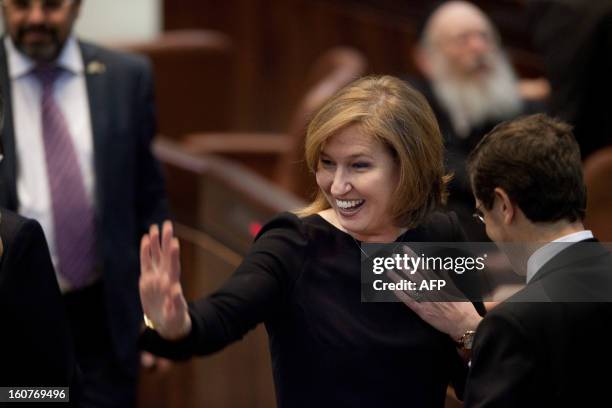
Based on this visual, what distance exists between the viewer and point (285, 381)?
5.69 feet

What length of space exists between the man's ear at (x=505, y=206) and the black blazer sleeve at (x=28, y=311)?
0.64 meters

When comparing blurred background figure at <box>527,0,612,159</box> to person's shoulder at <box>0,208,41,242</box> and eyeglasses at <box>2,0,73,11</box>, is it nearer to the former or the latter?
eyeglasses at <box>2,0,73,11</box>

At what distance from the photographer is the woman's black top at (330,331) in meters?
1.71

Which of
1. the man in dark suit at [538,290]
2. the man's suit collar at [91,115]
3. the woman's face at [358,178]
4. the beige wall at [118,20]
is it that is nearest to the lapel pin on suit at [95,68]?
the man's suit collar at [91,115]

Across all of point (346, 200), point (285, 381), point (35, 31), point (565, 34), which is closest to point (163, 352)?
point (285, 381)

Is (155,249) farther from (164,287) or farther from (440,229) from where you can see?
(440,229)

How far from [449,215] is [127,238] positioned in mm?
1012

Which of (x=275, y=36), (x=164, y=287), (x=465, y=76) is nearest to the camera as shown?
(x=164, y=287)

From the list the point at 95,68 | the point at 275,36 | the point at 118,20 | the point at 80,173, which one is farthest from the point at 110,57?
the point at 118,20

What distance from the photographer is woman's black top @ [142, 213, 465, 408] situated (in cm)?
171

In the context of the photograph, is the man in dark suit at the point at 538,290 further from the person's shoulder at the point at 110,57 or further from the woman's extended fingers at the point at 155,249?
the person's shoulder at the point at 110,57

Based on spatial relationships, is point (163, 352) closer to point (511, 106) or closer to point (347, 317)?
point (347, 317)

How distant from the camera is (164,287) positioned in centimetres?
158

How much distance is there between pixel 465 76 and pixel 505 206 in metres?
1.89
